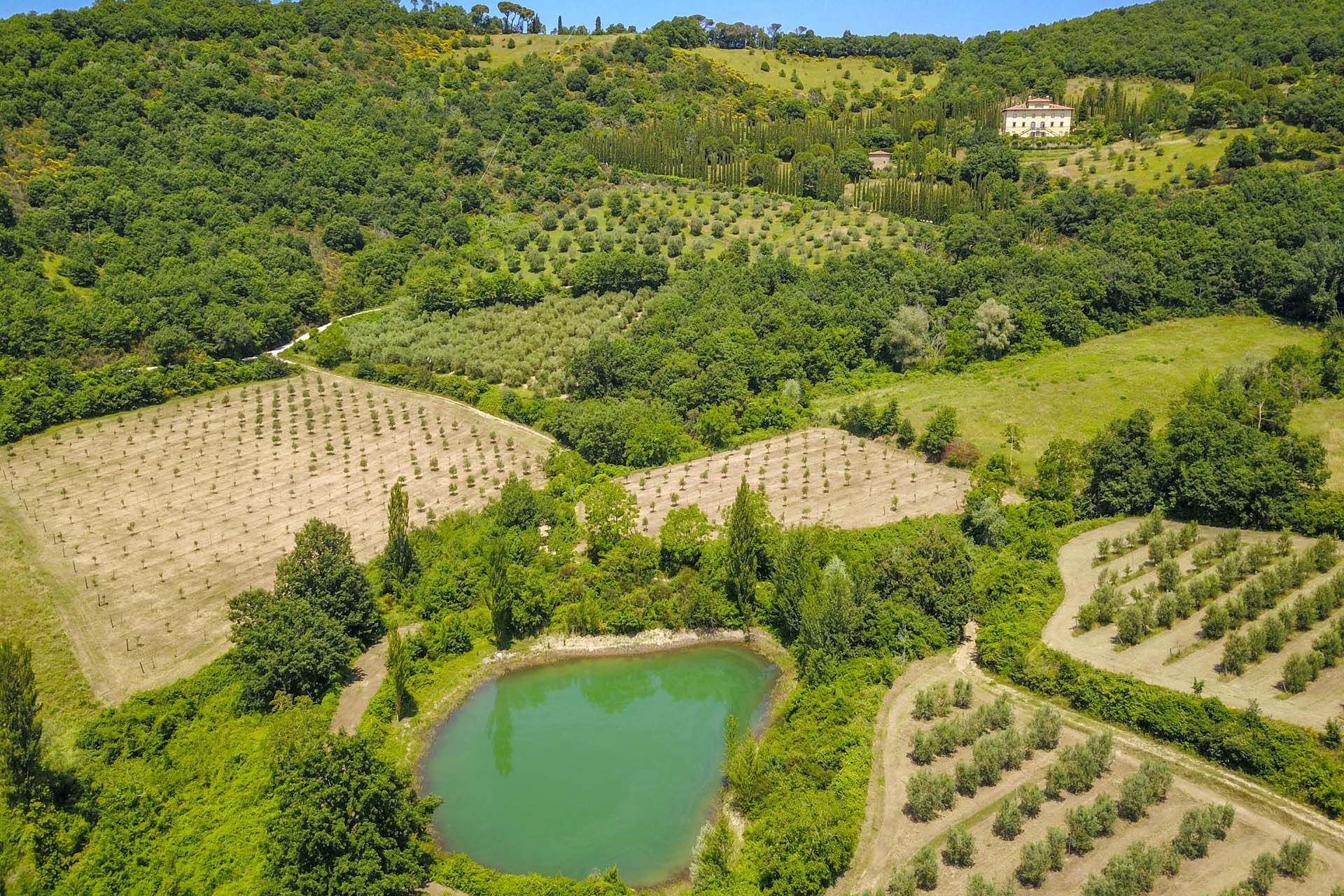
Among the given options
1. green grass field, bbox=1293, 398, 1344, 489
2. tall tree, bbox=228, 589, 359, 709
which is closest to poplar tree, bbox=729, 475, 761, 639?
tall tree, bbox=228, 589, 359, 709

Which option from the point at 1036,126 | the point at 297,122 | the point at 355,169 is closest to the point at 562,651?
the point at 355,169

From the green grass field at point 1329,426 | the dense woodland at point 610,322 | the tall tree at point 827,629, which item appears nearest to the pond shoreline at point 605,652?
the dense woodland at point 610,322

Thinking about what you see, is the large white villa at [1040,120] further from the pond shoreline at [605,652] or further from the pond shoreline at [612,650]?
the pond shoreline at [605,652]

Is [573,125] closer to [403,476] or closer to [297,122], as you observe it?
[297,122]

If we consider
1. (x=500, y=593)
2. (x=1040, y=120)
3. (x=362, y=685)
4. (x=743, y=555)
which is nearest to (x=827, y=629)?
(x=743, y=555)

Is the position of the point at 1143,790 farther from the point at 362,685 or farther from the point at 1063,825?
the point at 362,685

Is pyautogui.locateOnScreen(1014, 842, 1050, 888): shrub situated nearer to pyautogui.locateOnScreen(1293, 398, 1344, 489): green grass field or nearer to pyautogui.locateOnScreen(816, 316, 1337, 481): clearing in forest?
pyautogui.locateOnScreen(816, 316, 1337, 481): clearing in forest

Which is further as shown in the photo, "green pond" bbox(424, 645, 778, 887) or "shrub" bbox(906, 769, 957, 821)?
"green pond" bbox(424, 645, 778, 887)
